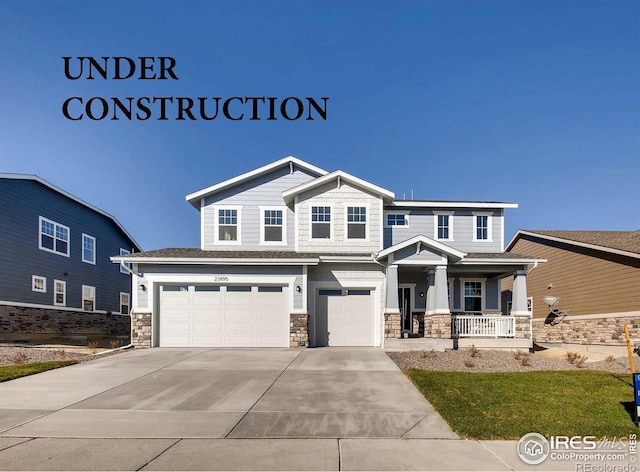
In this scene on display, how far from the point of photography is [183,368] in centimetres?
1270

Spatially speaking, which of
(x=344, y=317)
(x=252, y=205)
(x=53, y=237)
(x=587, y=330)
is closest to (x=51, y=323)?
(x=53, y=237)

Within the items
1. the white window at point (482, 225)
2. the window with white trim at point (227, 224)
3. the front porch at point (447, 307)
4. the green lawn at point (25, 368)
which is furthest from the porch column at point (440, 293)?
the green lawn at point (25, 368)

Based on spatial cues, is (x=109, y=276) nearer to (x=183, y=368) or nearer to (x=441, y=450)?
(x=183, y=368)

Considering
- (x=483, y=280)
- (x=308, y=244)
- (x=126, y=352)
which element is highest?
(x=308, y=244)

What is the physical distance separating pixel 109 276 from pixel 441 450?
2897 centimetres

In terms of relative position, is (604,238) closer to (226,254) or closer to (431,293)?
(431,293)

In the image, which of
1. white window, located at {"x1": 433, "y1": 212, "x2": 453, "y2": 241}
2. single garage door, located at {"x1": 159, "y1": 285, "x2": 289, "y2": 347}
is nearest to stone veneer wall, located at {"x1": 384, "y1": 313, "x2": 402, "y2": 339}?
single garage door, located at {"x1": 159, "y1": 285, "x2": 289, "y2": 347}

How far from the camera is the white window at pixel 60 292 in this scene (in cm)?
2459

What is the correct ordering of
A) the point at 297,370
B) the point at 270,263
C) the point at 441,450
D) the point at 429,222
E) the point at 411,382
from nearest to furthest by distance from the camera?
1. the point at 441,450
2. the point at 411,382
3. the point at 297,370
4. the point at 270,263
5. the point at 429,222

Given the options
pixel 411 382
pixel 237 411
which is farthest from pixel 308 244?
pixel 237 411

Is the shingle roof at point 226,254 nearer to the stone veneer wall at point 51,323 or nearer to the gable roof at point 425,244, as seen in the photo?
the gable roof at point 425,244

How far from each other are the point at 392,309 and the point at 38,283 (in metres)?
17.4

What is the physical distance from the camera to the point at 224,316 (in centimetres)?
1811

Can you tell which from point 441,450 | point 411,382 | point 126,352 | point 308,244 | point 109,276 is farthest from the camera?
point 109,276
